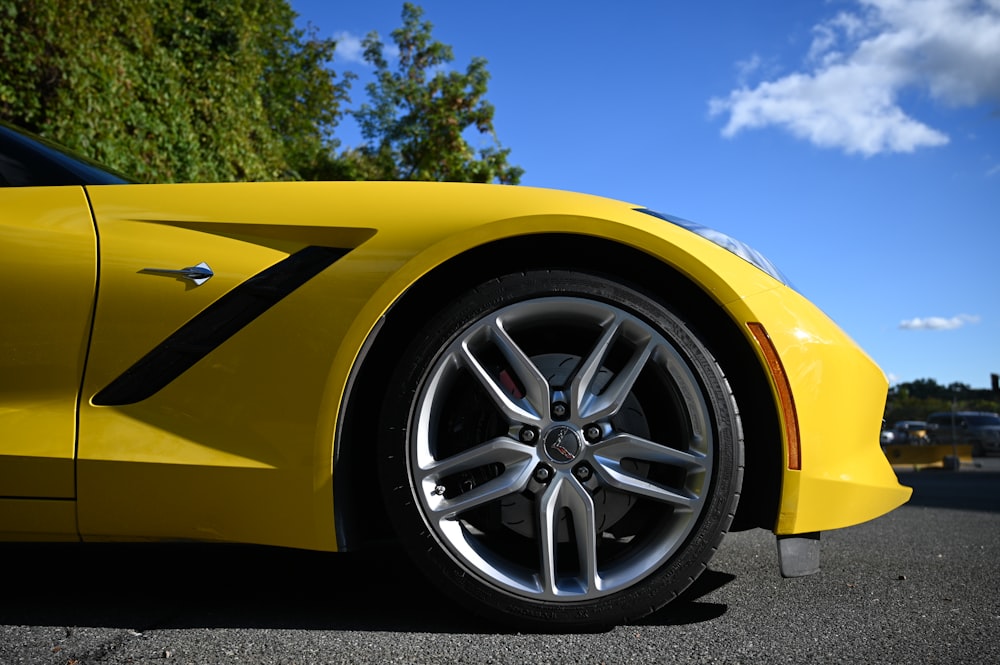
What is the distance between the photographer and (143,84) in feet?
27.6

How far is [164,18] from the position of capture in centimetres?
1054

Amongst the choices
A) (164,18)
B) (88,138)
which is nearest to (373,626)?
(88,138)

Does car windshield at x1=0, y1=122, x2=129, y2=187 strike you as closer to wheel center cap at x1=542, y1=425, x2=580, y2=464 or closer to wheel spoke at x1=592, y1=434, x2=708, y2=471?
wheel center cap at x1=542, y1=425, x2=580, y2=464

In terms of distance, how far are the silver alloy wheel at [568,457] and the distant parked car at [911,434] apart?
30.8 m

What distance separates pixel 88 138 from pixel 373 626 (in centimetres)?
673

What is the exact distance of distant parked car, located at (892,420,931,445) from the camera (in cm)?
2939

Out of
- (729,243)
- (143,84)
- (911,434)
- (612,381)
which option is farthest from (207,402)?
(911,434)

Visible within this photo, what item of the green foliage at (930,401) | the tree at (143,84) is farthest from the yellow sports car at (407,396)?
the green foliage at (930,401)

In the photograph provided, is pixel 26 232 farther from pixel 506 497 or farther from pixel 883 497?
pixel 883 497

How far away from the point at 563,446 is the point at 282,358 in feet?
2.35

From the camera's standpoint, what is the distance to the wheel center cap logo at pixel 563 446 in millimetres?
1896

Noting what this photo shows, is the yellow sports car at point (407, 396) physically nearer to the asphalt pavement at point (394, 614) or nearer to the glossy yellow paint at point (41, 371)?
the glossy yellow paint at point (41, 371)

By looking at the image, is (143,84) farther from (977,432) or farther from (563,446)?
(977,432)

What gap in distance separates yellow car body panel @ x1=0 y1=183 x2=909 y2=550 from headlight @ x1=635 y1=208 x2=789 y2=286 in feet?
0.28
